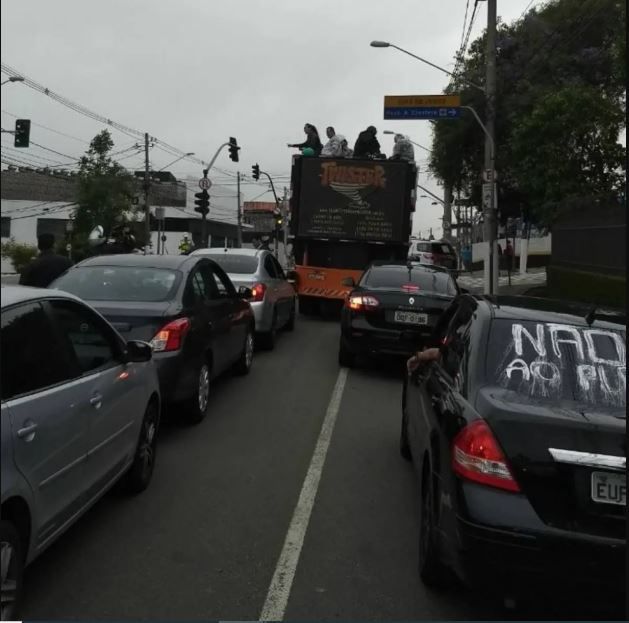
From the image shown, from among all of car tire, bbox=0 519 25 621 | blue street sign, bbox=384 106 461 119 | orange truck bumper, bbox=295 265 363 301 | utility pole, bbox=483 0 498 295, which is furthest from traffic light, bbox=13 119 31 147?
utility pole, bbox=483 0 498 295

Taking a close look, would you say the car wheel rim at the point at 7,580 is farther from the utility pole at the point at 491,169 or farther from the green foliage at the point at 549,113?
the utility pole at the point at 491,169

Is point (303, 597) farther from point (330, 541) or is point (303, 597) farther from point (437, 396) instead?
point (437, 396)

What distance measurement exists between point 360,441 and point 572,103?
16.2 meters

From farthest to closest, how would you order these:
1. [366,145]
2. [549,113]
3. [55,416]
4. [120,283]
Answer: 1. [549,113]
2. [366,145]
3. [120,283]
4. [55,416]

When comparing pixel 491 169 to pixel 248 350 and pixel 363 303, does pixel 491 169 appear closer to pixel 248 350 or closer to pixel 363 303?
pixel 363 303

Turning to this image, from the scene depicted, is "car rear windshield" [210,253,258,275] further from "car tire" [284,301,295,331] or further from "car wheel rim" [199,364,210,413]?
"car wheel rim" [199,364,210,413]

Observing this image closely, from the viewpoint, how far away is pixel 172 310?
6625mm

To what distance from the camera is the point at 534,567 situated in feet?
10.3

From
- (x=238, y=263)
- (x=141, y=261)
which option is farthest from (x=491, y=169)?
(x=141, y=261)

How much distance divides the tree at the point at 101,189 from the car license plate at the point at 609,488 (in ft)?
130

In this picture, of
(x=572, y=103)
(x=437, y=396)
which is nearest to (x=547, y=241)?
(x=572, y=103)

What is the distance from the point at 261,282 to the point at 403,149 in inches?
270

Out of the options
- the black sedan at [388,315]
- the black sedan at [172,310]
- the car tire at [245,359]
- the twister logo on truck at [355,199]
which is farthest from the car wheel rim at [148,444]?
the twister logo on truck at [355,199]

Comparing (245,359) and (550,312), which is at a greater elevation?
(550,312)
